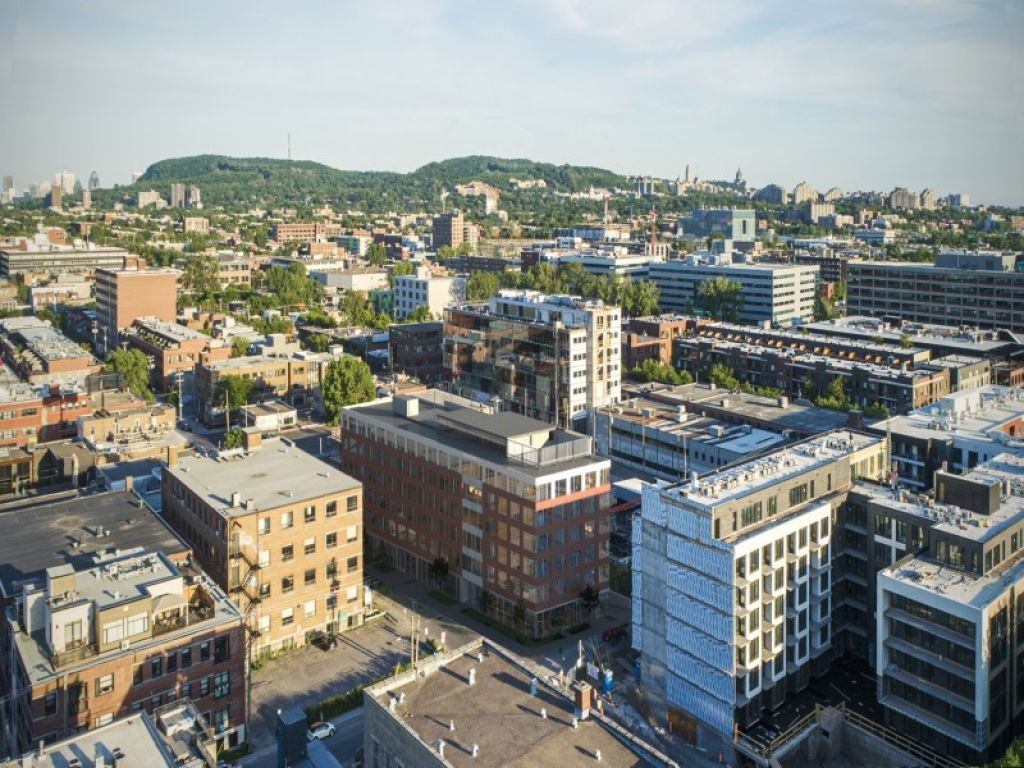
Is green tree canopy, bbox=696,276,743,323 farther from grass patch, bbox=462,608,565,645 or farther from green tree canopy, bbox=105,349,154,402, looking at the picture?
grass patch, bbox=462,608,565,645

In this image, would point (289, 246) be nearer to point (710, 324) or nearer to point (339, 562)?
point (710, 324)

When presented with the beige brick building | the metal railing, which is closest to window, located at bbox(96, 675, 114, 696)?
the beige brick building

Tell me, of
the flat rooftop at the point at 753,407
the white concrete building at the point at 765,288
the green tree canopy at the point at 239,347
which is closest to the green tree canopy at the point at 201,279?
the green tree canopy at the point at 239,347

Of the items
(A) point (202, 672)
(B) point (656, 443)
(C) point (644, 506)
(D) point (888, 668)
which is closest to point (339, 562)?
(A) point (202, 672)

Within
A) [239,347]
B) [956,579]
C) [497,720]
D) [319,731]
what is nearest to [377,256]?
[239,347]

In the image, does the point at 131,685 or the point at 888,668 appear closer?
the point at 131,685

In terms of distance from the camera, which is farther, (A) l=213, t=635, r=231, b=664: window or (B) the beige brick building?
(B) the beige brick building

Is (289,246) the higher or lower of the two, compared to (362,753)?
higher
